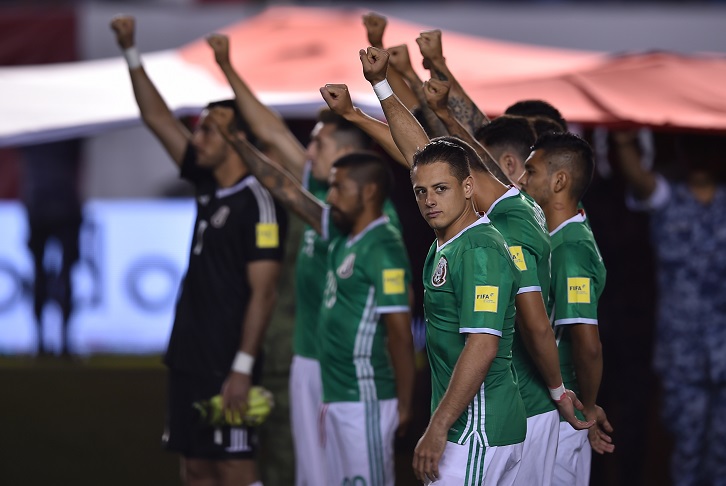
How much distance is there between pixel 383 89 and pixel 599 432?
4.52 ft

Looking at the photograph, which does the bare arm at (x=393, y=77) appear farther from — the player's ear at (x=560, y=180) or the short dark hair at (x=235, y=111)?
the short dark hair at (x=235, y=111)

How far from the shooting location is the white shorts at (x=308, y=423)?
15.4 ft

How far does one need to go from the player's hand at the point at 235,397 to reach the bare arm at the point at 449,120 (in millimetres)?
1418

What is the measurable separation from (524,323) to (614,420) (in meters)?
2.52

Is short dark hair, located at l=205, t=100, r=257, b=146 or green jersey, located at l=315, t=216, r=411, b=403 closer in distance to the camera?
green jersey, located at l=315, t=216, r=411, b=403

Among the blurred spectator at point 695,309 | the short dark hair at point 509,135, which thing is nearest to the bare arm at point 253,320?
the short dark hair at point 509,135

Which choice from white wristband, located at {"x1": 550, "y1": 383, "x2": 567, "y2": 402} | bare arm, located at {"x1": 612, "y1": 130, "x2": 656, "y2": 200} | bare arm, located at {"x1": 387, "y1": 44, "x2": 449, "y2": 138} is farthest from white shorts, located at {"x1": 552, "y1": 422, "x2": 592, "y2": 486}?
bare arm, located at {"x1": 612, "y1": 130, "x2": 656, "y2": 200}

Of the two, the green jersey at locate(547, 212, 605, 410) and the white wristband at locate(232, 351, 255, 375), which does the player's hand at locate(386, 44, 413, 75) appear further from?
the white wristband at locate(232, 351, 255, 375)

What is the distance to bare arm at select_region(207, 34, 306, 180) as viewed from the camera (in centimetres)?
456

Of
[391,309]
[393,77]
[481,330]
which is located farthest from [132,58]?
[481,330]

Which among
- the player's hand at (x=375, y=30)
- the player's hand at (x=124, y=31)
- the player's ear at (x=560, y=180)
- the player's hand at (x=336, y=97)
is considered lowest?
the player's ear at (x=560, y=180)

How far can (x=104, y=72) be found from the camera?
19.6ft

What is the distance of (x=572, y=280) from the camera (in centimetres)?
369

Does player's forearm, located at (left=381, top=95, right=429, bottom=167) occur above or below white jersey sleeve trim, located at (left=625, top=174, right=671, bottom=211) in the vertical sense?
above
